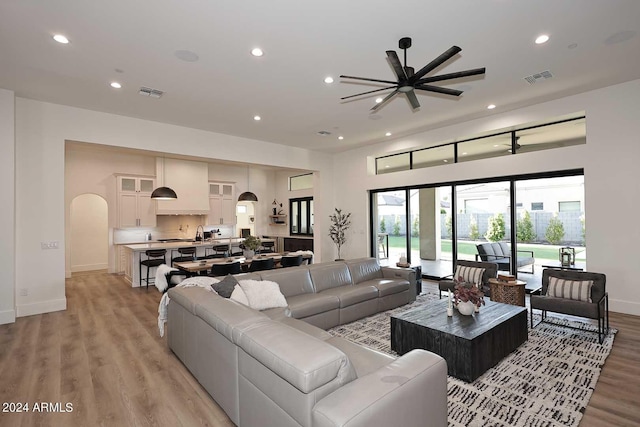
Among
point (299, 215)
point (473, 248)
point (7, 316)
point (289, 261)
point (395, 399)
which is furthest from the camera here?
point (299, 215)

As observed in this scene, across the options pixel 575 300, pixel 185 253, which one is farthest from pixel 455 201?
pixel 185 253

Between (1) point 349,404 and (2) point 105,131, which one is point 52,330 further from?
(1) point 349,404

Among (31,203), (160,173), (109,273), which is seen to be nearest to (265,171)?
(160,173)

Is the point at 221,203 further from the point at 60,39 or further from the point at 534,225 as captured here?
the point at 534,225

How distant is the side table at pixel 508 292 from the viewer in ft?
15.3

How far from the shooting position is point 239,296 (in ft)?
11.8

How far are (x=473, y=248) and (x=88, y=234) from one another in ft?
35.8

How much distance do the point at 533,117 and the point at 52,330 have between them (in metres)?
8.52

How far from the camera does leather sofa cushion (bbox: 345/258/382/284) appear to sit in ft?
17.5

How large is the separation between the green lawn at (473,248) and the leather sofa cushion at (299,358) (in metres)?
5.86

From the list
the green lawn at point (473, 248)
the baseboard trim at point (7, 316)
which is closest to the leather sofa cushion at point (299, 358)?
the baseboard trim at point (7, 316)

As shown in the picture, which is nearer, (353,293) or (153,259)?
(353,293)

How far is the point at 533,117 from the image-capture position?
5.77 meters

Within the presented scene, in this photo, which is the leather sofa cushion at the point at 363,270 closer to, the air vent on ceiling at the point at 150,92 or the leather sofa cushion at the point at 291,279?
the leather sofa cushion at the point at 291,279
